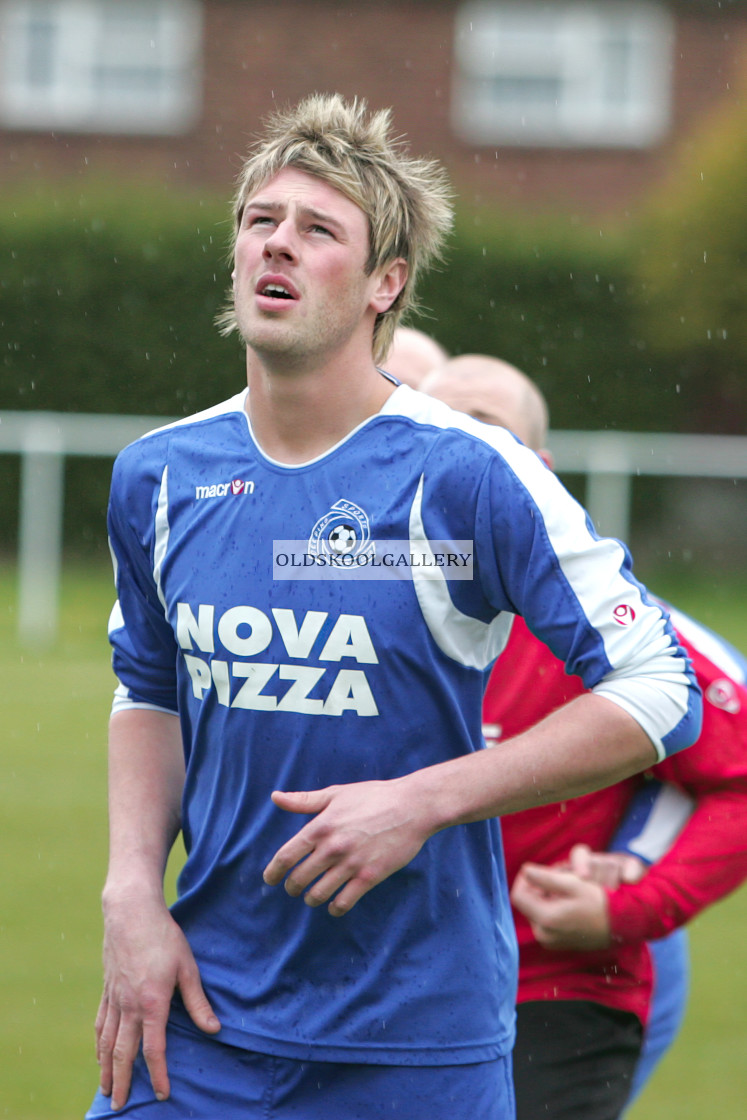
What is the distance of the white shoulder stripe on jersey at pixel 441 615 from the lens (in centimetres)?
239

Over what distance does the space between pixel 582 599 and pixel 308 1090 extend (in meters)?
0.97

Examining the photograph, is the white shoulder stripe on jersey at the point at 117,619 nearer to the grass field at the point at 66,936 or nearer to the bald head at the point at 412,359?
the bald head at the point at 412,359

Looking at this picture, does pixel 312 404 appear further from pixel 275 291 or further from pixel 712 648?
pixel 712 648

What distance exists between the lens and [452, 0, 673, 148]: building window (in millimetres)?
20500

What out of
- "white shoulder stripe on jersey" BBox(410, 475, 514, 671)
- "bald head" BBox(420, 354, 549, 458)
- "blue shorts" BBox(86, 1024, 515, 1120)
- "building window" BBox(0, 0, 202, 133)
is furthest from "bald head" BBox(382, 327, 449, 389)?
"building window" BBox(0, 0, 202, 133)

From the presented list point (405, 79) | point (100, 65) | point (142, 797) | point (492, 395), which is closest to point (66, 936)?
point (492, 395)

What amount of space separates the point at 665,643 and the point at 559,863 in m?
1.03

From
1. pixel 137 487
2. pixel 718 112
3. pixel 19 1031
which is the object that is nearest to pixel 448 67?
pixel 718 112

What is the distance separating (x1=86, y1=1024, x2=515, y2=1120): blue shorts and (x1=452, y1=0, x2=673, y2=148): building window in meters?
19.4

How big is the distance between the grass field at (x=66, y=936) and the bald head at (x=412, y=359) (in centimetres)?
256

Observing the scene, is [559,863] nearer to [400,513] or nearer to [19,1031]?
[400,513]

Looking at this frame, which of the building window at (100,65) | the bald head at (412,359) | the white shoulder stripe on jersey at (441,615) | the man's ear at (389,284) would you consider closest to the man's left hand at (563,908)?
the white shoulder stripe on jersey at (441,615)

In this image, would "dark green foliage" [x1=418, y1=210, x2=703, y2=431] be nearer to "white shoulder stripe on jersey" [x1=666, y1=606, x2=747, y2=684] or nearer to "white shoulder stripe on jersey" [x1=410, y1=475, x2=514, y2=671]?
"white shoulder stripe on jersey" [x1=666, y1=606, x2=747, y2=684]

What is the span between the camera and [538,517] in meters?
2.34
